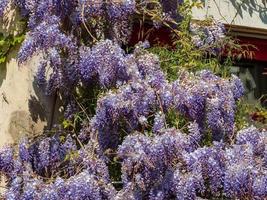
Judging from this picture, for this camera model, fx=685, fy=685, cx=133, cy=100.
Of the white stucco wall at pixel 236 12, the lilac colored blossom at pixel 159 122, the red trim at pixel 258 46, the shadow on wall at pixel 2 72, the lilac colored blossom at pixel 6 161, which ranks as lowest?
the lilac colored blossom at pixel 6 161

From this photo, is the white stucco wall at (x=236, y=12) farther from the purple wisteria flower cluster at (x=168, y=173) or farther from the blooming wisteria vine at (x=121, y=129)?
the purple wisteria flower cluster at (x=168, y=173)

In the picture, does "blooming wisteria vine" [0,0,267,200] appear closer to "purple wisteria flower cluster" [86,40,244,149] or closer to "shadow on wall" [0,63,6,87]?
"purple wisteria flower cluster" [86,40,244,149]

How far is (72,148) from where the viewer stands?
5.48 metres

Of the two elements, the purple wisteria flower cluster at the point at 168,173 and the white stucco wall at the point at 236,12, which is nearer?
the purple wisteria flower cluster at the point at 168,173

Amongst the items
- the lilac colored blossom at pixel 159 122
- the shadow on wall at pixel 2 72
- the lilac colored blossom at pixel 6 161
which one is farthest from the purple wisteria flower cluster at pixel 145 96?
the shadow on wall at pixel 2 72

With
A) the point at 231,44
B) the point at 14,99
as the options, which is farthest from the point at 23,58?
the point at 231,44

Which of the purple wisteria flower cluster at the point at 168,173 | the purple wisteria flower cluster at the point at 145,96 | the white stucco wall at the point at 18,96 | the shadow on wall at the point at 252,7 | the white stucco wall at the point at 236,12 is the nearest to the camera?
the purple wisteria flower cluster at the point at 168,173

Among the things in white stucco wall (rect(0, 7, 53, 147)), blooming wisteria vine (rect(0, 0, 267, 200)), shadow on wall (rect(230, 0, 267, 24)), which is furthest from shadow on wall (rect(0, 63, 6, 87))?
shadow on wall (rect(230, 0, 267, 24))

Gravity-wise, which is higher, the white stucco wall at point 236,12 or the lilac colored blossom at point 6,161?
the white stucco wall at point 236,12

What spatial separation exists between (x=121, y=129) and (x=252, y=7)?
2731 mm

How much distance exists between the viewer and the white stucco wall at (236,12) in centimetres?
698

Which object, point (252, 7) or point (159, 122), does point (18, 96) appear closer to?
point (159, 122)

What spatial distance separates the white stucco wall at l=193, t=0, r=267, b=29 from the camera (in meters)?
6.98

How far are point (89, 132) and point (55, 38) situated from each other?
790mm
